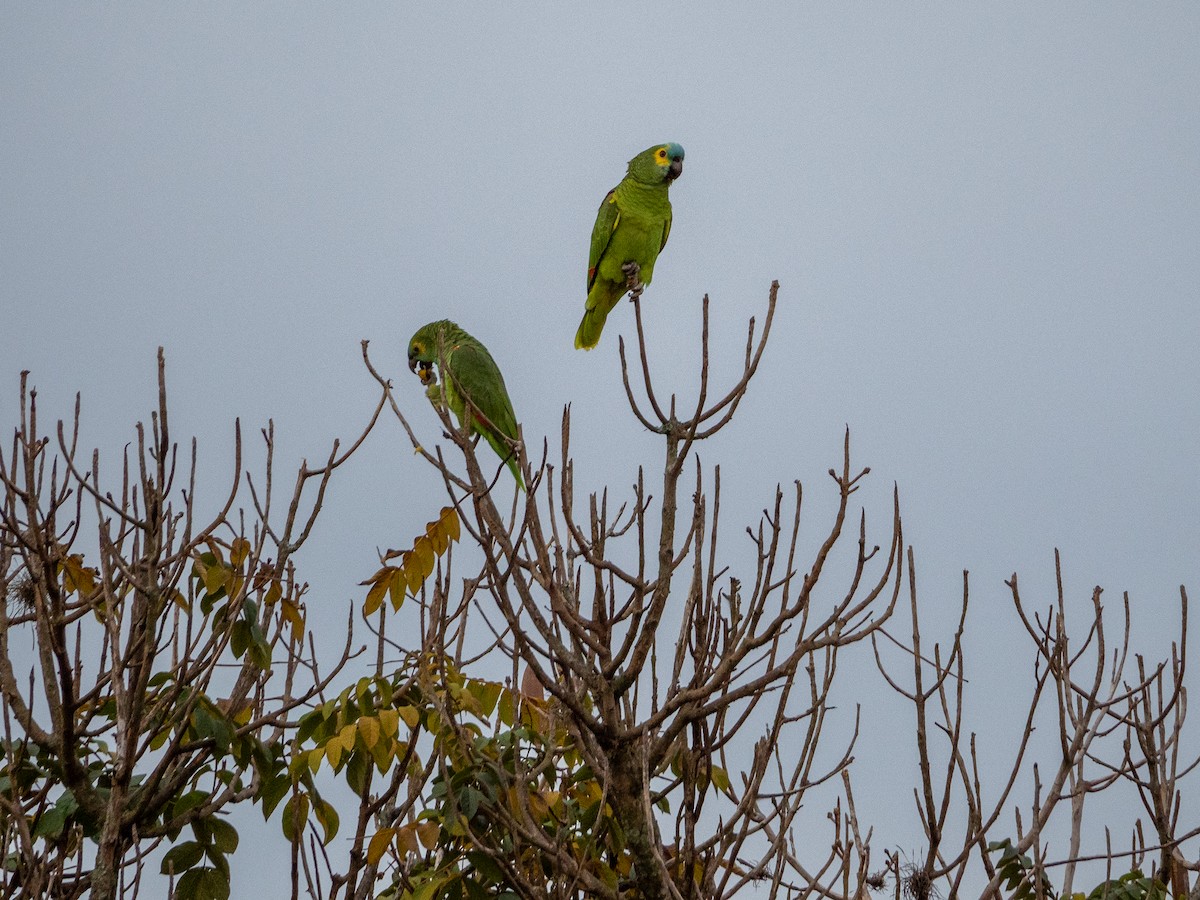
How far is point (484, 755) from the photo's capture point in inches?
120

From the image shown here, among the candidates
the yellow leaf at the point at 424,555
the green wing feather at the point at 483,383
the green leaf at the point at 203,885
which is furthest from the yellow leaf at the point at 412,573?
the green wing feather at the point at 483,383

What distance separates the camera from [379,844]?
9.41ft

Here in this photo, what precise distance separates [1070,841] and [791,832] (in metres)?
0.87

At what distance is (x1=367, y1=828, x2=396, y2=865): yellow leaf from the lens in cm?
285

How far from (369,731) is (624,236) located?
560cm

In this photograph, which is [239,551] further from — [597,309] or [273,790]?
[597,309]

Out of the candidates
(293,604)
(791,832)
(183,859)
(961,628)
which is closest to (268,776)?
(183,859)

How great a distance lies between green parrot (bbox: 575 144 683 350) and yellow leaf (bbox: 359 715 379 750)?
17.4 feet

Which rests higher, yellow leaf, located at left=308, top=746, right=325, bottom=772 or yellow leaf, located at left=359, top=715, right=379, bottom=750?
yellow leaf, located at left=359, top=715, right=379, bottom=750

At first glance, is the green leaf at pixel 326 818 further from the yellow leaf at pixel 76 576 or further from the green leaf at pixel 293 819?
the yellow leaf at pixel 76 576

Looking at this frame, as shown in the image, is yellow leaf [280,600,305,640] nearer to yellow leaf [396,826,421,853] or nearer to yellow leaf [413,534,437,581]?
yellow leaf [413,534,437,581]

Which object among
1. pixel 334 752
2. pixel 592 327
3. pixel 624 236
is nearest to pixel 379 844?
pixel 334 752

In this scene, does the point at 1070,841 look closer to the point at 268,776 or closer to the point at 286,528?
the point at 268,776

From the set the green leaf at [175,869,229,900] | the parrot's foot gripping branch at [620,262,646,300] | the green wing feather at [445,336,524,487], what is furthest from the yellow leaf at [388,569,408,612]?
the green wing feather at [445,336,524,487]
